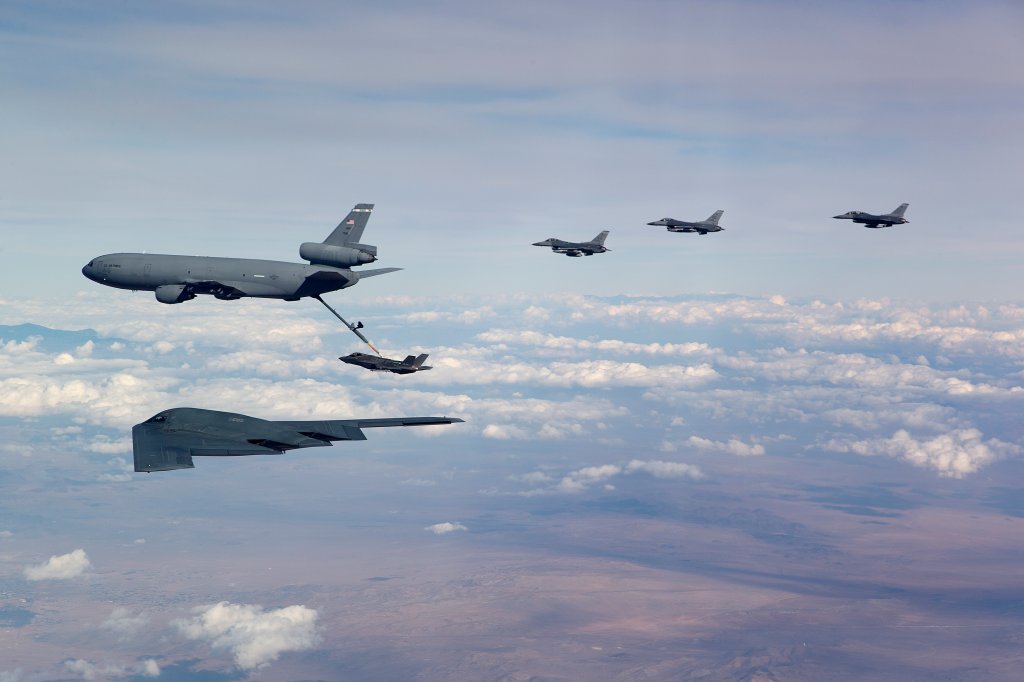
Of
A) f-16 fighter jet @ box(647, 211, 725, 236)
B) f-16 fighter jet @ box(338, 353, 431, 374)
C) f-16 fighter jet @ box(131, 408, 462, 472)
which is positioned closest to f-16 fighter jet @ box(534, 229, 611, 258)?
f-16 fighter jet @ box(647, 211, 725, 236)

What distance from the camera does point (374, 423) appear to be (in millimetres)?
70250

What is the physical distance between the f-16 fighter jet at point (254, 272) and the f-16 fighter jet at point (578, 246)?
66.3 metres

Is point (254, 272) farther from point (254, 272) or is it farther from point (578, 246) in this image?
point (578, 246)

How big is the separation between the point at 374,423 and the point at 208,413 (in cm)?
1528

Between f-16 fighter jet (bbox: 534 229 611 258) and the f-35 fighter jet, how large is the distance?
217 feet

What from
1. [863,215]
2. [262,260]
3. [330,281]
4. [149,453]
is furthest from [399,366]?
[863,215]

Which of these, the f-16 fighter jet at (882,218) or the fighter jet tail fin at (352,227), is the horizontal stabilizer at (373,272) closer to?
the fighter jet tail fin at (352,227)

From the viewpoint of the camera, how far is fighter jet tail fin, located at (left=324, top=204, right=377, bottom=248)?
98.8 m

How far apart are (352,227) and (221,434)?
123ft

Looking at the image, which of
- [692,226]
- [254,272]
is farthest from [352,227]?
[692,226]

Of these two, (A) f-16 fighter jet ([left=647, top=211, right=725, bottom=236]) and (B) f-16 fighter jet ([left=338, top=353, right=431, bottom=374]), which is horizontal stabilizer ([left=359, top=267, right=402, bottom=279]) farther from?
(A) f-16 fighter jet ([left=647, top=211, right=725, bottom=236])

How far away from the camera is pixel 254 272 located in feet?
329

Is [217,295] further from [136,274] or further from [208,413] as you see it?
[208,413]

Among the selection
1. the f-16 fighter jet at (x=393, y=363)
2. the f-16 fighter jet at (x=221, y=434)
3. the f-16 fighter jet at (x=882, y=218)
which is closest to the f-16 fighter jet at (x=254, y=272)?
the f-16 fighter jet at (x=393, y=363)
